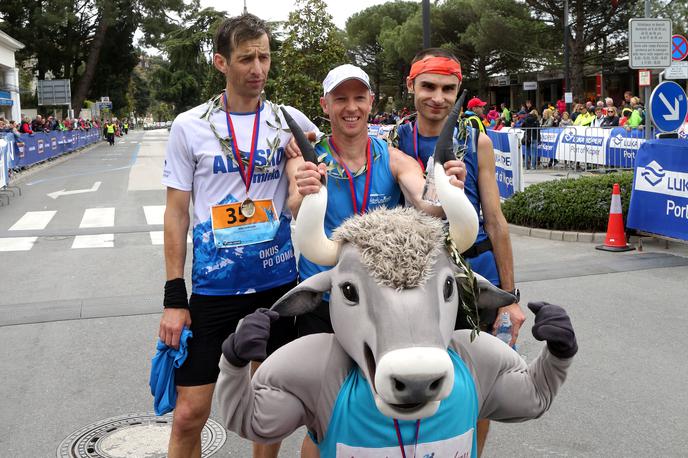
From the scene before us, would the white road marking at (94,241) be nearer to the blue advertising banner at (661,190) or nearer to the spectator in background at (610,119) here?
the blue advertising banner at (661,190)

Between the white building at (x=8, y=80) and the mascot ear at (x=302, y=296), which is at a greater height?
the white building at (x=8, y=80)

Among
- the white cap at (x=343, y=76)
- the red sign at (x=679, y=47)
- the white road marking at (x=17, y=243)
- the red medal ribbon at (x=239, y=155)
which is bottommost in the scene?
the white road marking at (x=17, y=243)

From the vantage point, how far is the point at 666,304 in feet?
23.9

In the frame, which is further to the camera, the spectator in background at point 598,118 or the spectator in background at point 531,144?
the spectator in background at point 531,144

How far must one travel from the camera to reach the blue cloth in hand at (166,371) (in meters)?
3.08

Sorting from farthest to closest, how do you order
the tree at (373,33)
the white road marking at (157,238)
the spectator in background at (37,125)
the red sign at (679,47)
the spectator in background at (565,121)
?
the tree at (373,33) → the spectator in background at (37,125) → the spectator in background at (565,121) → the red sign at (679,47) → the white road marking at (157,238)

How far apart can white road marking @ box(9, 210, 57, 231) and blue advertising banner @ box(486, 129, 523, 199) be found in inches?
315

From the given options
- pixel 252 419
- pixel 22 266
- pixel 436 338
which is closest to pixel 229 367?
pixel 252 419

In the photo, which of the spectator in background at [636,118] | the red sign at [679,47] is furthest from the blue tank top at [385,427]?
the spectator in background at [636,118]

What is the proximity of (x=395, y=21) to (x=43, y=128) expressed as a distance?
Answer: 37.7 meters

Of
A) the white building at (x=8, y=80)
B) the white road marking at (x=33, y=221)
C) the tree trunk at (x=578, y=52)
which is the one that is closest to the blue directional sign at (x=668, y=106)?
the white road marking at (x=33, y=221)

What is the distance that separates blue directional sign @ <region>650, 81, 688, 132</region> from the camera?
34.7ft

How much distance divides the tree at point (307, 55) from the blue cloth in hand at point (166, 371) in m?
18.0

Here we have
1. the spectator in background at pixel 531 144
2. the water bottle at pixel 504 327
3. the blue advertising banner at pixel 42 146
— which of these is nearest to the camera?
the water bottle at pixel 504 327
